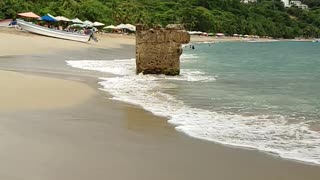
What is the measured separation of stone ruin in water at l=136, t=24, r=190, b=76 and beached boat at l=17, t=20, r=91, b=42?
1019 inches

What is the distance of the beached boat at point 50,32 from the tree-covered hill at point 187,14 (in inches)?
417

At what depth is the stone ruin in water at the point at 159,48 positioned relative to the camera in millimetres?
20062

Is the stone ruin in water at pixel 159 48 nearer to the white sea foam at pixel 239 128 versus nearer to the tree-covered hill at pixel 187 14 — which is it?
the white sea foam at pixel 239 128

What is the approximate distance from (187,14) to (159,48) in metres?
103

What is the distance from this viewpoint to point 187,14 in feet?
398

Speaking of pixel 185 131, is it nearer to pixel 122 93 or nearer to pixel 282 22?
pixel 122 93

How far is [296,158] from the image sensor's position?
7.20m

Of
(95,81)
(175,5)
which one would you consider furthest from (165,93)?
(175,5)

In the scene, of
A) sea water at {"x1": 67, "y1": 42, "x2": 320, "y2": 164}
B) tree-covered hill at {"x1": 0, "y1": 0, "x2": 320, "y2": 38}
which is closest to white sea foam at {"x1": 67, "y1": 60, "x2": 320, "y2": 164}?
sea water at {"x1": 67, "y1": 42, "x2": 320, "y2": 164}

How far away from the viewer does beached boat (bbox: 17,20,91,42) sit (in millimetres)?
44531

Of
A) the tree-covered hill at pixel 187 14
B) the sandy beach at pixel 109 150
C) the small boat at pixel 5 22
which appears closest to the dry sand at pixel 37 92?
the sandy beach at pixel 109 150

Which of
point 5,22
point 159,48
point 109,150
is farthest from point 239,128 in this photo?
point 5,22

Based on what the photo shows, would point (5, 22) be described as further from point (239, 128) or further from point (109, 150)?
point (109, 150)

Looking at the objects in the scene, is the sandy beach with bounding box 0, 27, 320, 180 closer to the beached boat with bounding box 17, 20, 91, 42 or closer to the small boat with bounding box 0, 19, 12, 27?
the beached boat with bounding box 17, 20, 91, 42
